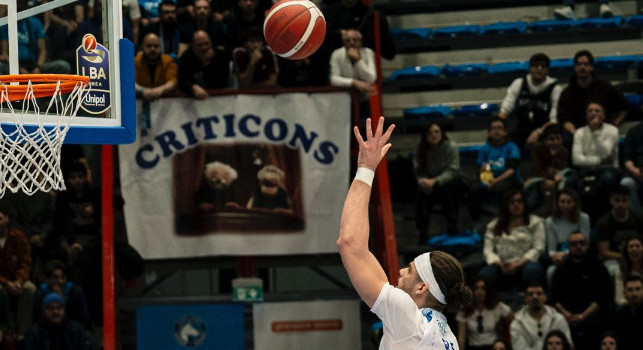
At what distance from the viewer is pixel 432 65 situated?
14164 mm

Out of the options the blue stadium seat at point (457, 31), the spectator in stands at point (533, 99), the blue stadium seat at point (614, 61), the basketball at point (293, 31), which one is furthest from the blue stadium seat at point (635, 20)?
the basketball at point (293, 31)

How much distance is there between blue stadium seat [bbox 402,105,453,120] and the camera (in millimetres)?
13242

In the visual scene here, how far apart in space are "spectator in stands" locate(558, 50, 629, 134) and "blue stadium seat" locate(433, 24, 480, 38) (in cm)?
196

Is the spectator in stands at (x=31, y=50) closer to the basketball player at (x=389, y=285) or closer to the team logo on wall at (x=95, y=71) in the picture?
the team logo on wall at (x=95, y=71)

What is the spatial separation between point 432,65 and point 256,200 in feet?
11.9

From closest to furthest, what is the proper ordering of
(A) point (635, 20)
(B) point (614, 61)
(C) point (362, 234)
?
(C) point (362, 234) < (B) point (614, 61) < (A) point (635, 20)

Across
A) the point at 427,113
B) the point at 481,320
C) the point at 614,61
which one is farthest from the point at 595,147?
the point at 481,320

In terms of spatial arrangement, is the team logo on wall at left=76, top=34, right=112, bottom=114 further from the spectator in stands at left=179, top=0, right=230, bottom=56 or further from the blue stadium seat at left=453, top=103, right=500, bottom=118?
the blue stadium seat at left=453, top=103, right=500, bottom=118

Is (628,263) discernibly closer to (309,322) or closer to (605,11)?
(309,322)

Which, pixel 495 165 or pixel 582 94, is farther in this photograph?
pixel 582 94

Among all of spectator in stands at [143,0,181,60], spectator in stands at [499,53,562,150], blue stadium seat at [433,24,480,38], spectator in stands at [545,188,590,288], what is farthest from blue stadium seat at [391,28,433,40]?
spectator in stands at [545,188,590,288]

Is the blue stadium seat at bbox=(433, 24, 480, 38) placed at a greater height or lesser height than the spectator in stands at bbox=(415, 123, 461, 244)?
greater

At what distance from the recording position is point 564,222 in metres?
11.3

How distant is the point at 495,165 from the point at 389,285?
696 centimetres
